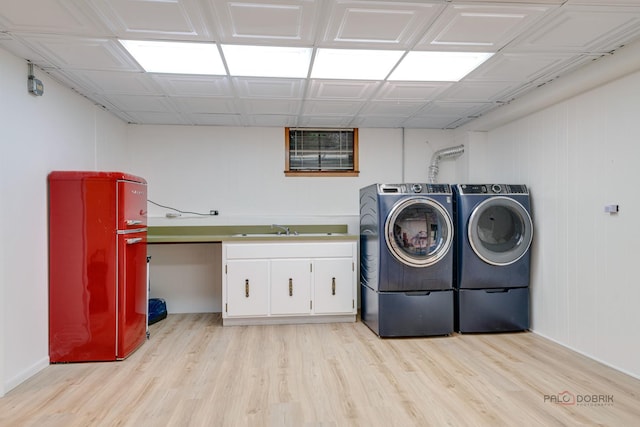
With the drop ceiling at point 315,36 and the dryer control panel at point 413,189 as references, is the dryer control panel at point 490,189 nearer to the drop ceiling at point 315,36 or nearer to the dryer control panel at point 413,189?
the dryer control panel at point 413,189

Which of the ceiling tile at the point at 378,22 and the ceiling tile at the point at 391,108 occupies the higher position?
the ceiling tile at the point at 378,22

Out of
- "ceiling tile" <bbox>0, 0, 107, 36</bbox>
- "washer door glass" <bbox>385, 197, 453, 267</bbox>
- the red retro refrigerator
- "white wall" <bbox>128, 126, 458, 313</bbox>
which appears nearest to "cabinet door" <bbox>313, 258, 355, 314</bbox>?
"washer door glass" <bbox>385, 197, 453, 267</bbox>

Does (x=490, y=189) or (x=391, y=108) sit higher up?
(x=391, y=108)

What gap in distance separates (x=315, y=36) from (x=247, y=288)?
8.10ft

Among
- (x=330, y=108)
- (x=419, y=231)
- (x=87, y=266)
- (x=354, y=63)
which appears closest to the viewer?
(x=354, y=63)

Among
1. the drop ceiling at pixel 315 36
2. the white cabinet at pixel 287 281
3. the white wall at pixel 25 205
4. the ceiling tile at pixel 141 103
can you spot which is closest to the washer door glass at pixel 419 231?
the white cabinet at pixel 287 281

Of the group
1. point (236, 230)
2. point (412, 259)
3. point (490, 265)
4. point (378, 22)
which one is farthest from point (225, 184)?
point (490, 265)

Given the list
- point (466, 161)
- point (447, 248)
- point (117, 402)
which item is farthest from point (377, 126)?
point (117, 402)

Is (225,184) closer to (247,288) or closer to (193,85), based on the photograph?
(247,288)

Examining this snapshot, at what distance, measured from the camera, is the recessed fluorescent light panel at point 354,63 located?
247 centimetres

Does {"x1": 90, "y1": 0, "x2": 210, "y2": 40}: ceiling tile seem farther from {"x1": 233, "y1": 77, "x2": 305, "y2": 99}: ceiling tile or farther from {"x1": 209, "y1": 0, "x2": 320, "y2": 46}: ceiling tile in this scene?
{"x1": 233, "y1": 77, "x2": 305, "y2": 99}: ceiling tile

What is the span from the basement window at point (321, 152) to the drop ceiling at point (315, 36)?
1.09 m

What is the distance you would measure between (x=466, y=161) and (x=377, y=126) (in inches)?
45.2

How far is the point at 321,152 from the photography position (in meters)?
4.52
